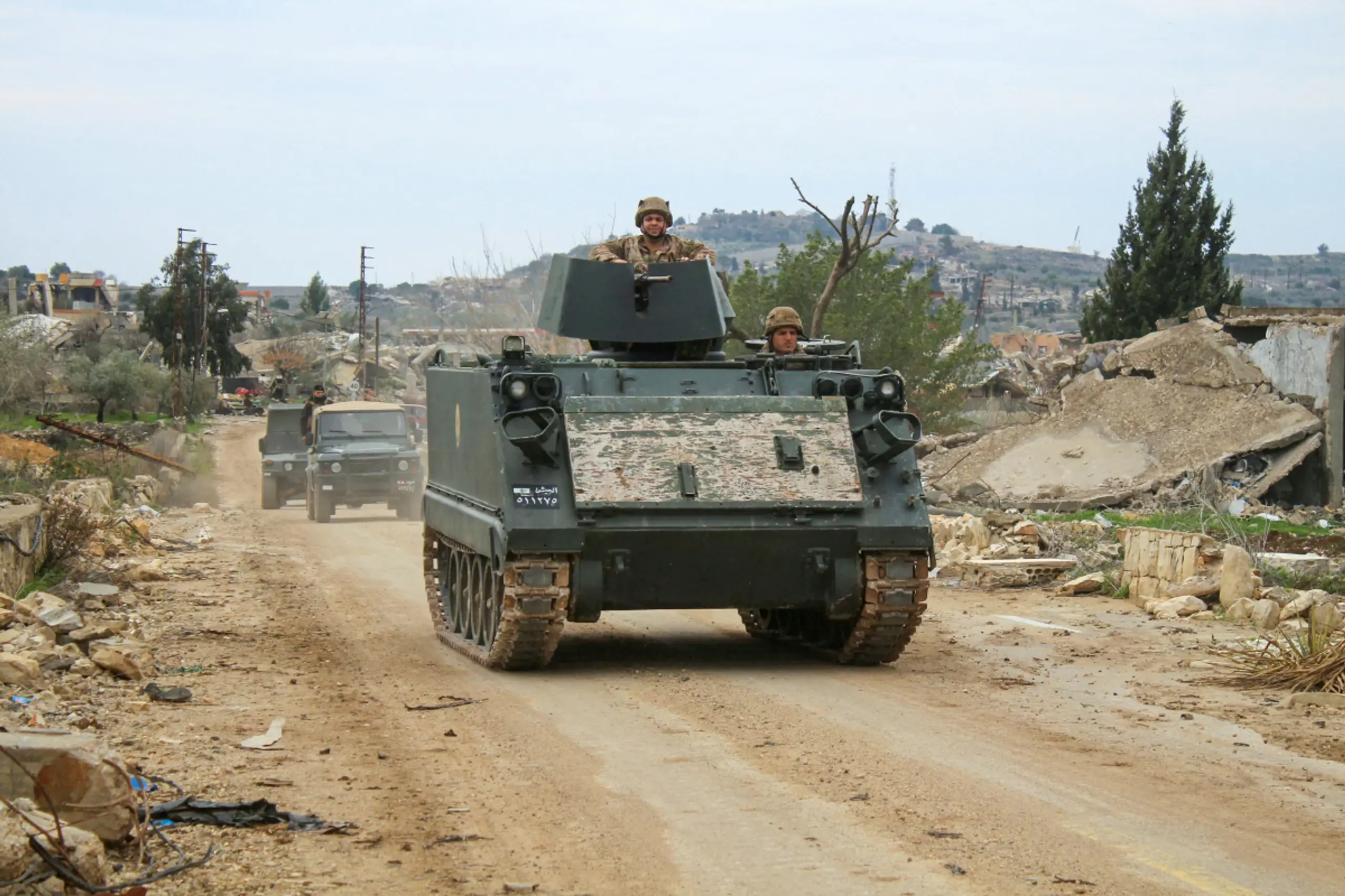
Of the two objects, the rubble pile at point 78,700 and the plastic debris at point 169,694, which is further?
the plastic debris at point 169,694

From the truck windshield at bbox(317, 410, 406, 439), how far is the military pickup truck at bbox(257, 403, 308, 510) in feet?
7.01

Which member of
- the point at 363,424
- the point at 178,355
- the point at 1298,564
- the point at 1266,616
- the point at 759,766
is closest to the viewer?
the point at 759,766

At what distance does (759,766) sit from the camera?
7062 mm

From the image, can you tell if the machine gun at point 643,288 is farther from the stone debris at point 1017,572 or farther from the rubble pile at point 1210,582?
the stone debris at point 1017,572

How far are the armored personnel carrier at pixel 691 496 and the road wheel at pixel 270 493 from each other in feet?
63.8

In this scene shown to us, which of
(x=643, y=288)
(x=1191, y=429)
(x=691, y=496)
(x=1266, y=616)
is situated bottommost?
(x=1266, y=616)

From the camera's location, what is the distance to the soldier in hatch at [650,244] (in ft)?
39.0

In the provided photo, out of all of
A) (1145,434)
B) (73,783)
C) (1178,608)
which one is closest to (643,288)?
(1178,608)

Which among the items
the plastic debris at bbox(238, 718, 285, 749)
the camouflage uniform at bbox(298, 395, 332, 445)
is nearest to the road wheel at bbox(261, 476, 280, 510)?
the camouflage uniform at bbox(298, 395, 332, 445)

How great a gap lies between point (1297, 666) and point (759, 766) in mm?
3847

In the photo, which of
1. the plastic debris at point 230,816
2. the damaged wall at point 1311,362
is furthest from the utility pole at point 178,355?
the plastic debris at point 230,816

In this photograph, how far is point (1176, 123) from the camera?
46.9 meters

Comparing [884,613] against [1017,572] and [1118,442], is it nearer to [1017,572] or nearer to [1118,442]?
[1017,572]

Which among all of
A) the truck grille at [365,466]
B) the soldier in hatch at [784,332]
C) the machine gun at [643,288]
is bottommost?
the truck grille at [365,466]
